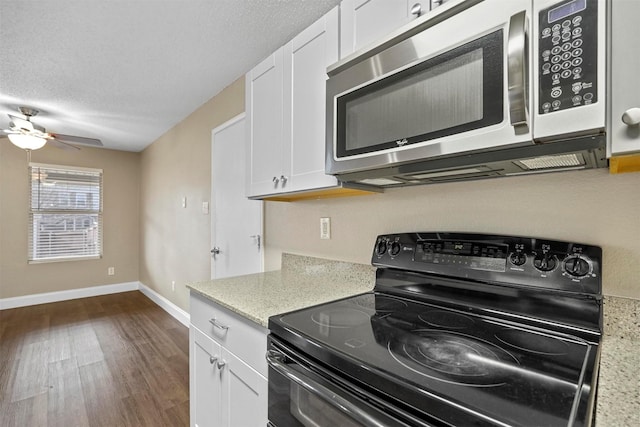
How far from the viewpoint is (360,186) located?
1.37 m

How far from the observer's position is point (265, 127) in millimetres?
1734

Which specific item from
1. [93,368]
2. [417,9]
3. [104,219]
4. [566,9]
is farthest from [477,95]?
[104,219]

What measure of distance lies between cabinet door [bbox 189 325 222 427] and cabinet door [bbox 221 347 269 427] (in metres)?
0.06

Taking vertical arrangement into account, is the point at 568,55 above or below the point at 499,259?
above

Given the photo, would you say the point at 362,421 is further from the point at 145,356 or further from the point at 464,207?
the point at 145,356

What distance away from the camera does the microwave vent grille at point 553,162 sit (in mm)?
817

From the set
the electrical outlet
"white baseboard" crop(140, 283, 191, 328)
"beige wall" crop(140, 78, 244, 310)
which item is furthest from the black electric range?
"white baseboard" crop(140, 283, 191, 328)

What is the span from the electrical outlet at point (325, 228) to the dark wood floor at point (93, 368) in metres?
1.44

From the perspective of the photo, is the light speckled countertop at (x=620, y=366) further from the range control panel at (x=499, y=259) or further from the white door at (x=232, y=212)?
the white door at (x=232, y=212)

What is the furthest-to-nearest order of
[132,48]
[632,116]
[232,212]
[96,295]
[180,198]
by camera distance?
1. [96,295]
2. [180,198]
3. [232,212]
4. [132,48]
5. [632,116]

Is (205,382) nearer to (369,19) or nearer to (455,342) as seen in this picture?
(455,342)

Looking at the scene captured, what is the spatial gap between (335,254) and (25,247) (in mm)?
4937

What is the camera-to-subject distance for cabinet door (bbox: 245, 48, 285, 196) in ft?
5.40

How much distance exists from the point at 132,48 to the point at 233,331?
2.04m
